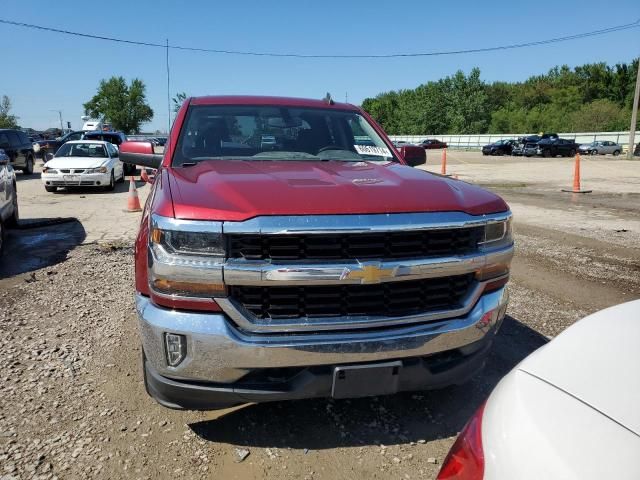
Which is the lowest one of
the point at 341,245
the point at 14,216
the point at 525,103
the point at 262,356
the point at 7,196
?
the point at 14,216

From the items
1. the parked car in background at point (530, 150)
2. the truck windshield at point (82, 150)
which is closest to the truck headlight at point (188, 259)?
the truck windshield at point (82, 150)

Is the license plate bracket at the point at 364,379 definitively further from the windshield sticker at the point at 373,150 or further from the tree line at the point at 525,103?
the tree line at the point at 525,103

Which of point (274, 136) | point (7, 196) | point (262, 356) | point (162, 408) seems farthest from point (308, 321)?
point (7, 196)

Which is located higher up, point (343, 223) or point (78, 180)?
point (343, 223)

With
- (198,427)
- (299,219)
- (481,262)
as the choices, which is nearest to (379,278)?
(299,219)

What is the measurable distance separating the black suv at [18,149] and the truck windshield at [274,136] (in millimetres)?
19032

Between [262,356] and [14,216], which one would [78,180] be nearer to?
[14,216]

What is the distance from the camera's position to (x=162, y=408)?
3102 mm

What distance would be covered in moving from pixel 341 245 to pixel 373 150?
197 cm

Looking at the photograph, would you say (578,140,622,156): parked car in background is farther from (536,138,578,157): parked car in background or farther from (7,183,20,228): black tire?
(7,183,20,228): black tire

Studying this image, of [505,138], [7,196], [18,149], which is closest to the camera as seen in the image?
[7,196]

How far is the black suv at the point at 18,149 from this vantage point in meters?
19.9

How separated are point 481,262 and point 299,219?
99 centimetres

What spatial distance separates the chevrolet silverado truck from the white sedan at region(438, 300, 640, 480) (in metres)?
1.01
